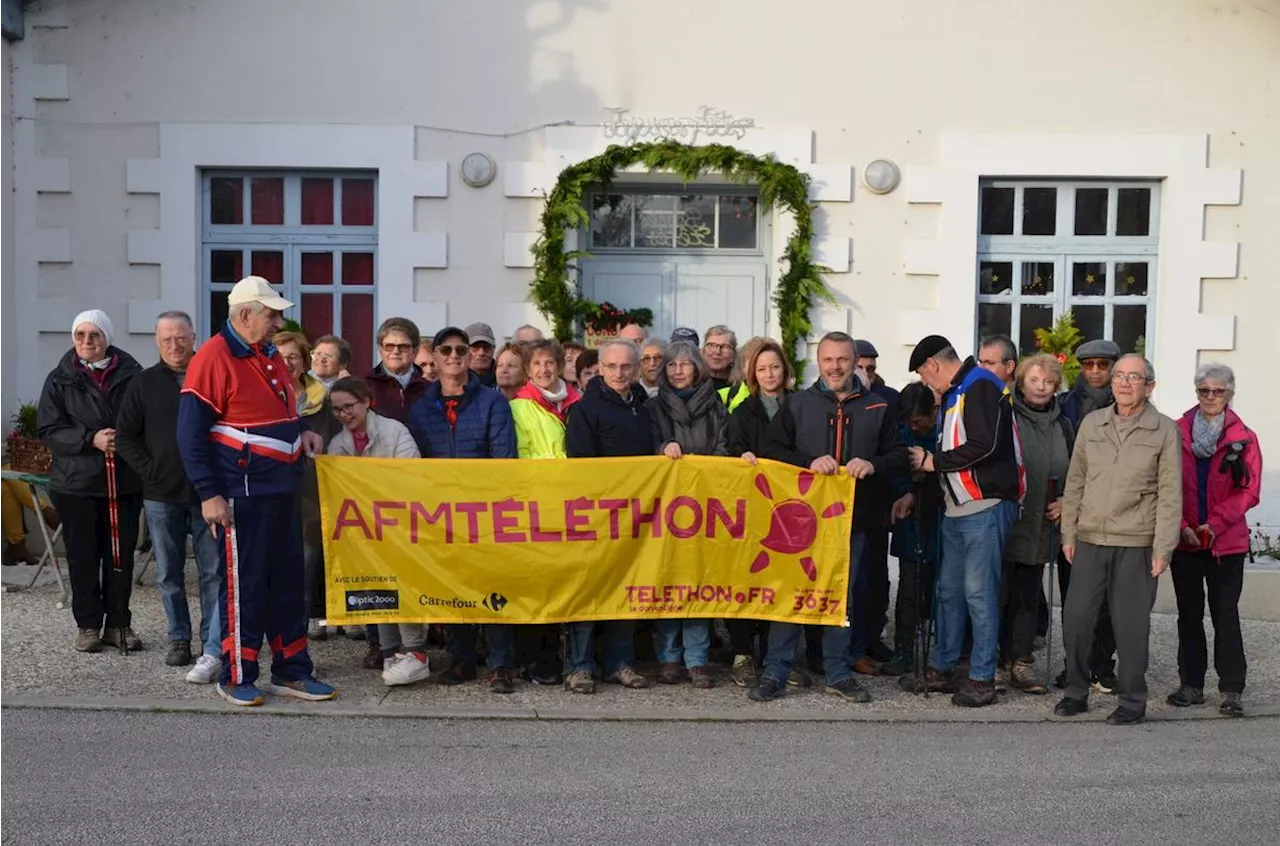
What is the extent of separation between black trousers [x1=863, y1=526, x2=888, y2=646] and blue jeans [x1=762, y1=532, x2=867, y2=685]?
0.39 feet

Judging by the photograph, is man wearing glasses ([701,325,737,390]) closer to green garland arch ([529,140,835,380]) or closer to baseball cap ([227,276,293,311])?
baseball cap ([227,276,293,311])

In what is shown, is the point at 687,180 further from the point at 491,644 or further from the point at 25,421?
the point at 25,421

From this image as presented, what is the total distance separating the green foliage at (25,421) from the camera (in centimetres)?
1105

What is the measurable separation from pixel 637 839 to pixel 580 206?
23.3 feet

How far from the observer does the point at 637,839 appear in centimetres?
505

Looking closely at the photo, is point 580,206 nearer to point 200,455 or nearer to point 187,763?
point 200,455

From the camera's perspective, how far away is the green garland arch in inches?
440

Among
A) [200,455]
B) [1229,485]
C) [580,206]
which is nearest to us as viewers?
[200,455]

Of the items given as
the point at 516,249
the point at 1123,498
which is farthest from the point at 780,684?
the point at 516,249

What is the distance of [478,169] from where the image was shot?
37.0ft

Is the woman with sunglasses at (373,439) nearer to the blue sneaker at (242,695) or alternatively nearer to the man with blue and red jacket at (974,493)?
the blue sneaker at (242,695)

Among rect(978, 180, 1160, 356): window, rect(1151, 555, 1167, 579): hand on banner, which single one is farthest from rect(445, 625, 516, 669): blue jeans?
rect(978, 180, 1160, 356): window

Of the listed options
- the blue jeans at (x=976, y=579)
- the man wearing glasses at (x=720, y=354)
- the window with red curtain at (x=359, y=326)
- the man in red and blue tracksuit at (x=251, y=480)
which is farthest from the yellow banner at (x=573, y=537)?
the window with red curtain at (x=359, y=326)

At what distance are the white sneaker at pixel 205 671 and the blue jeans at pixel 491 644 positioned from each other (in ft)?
4.11
